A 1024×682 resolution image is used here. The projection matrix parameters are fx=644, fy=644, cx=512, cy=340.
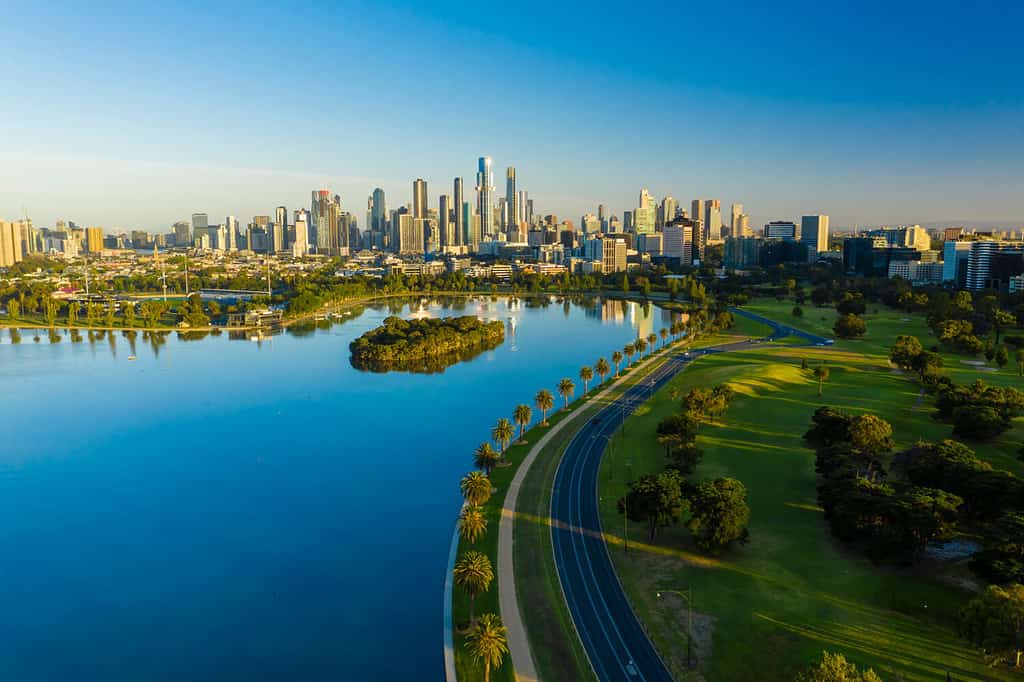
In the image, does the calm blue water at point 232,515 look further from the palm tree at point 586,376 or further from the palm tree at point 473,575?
the palm tree at point 586,376

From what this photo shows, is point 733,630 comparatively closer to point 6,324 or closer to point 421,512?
point 421,512

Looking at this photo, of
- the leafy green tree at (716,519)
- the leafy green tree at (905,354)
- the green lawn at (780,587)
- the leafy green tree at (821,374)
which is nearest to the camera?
the green lawn at (780,587)

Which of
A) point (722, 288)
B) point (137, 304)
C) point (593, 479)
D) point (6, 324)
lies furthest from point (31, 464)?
point (722, 288)

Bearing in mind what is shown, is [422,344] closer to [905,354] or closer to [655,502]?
[905,354]

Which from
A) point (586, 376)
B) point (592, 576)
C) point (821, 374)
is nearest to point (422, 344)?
point (586, 376)

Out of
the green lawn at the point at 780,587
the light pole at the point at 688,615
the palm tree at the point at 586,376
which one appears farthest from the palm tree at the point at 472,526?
the palm tree at the point at 586,376
